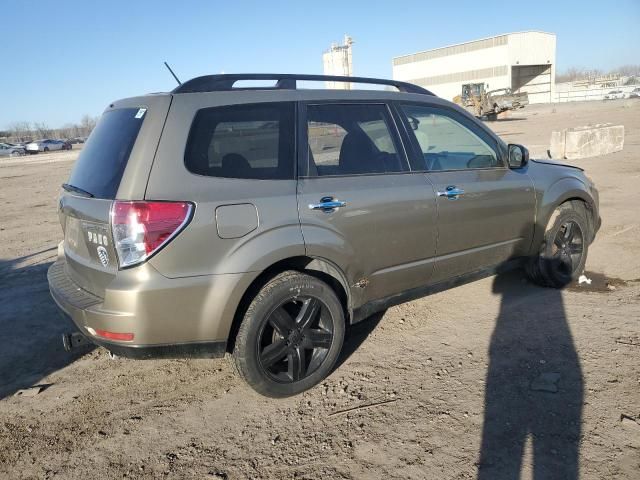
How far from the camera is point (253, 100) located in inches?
124

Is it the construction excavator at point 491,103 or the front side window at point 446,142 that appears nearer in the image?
the front side window at point 446,142

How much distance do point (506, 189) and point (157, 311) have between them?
9.53 feet

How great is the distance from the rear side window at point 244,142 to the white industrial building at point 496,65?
70.7 meters

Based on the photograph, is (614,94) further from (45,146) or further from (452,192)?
(452,192)

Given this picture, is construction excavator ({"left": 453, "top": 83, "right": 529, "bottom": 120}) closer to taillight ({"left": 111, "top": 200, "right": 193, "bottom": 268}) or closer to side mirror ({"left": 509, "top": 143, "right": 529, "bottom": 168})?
side mirror ({"left": 509, "top": 143, "right": 529, "bottom": 168})

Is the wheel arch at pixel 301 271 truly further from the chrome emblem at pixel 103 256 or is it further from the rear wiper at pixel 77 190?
the rear wiper at pixel 77 190

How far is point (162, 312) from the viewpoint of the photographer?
2.73 meters

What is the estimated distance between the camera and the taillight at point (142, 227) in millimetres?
2646

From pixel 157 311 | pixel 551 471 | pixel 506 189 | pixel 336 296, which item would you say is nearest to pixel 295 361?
pixel 336 296

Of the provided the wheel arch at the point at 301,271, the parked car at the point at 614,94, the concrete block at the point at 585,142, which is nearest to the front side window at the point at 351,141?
the wheel arch at the point at 301,271

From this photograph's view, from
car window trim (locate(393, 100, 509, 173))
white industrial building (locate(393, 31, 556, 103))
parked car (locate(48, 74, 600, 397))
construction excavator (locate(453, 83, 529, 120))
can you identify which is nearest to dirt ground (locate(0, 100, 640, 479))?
parked car (locate(48, 74, 600, 397))

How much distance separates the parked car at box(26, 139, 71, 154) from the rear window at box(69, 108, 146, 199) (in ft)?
186

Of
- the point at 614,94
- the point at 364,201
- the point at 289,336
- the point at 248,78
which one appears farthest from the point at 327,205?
the point at 614,94

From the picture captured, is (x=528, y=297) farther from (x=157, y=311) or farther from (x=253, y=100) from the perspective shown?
(x=157, y=311)
